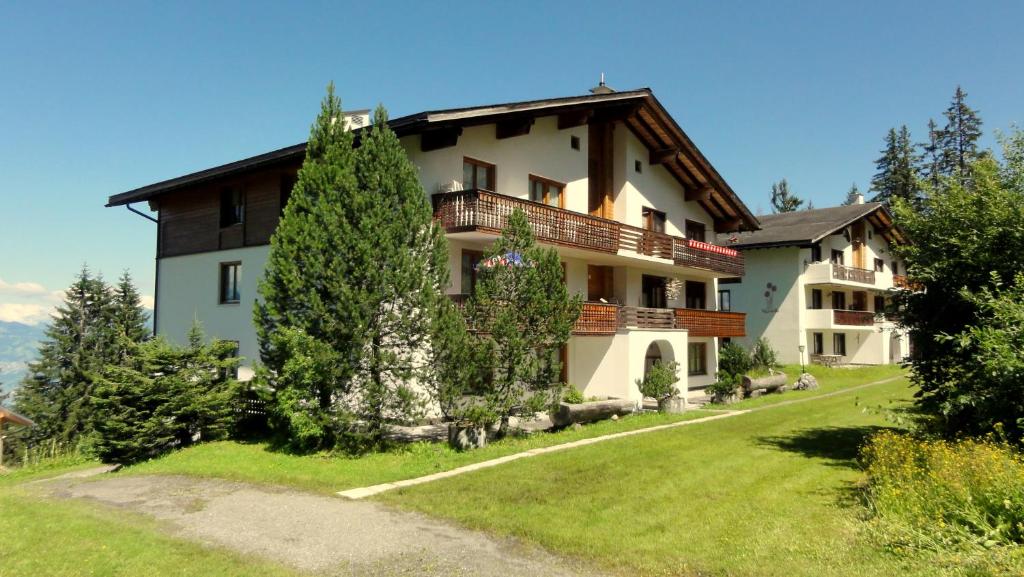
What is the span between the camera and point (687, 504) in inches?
410

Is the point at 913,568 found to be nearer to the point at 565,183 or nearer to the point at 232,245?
the point at 565,183

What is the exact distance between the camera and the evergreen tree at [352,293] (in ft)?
47.9

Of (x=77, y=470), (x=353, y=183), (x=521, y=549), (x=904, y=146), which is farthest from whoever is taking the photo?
(x=904, y=146)

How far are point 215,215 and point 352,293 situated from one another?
36.5ft

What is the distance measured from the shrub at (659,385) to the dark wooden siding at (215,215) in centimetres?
1314

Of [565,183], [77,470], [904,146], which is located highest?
[904,146]

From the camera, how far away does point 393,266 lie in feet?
49.0

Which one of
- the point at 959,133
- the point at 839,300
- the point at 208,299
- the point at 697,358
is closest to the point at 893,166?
the point at 959,133

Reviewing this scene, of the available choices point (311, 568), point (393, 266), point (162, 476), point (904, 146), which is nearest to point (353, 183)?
point (393, 266)

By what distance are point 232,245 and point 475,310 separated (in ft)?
35.2

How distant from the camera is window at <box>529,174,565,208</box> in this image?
22.3 m

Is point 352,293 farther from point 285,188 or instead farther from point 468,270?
point 285,188

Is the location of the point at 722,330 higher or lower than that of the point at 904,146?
lower

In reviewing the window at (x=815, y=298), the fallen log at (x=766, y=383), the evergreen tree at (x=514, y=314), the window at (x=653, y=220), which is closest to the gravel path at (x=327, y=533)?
the evergreen tree at (x=514, y=314)
